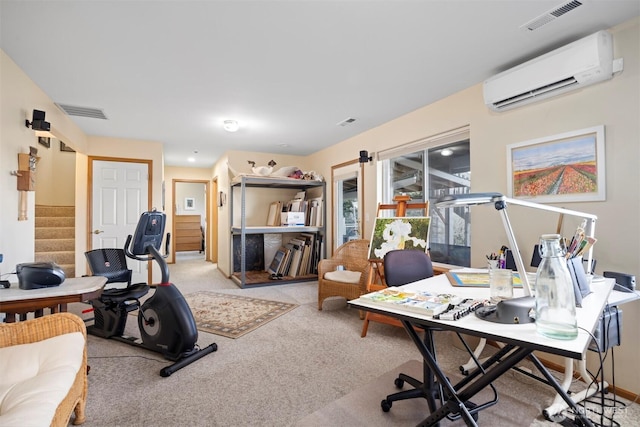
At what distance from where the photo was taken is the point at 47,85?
2832 millimetres

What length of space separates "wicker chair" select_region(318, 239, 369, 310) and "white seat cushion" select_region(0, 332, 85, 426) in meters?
2.37

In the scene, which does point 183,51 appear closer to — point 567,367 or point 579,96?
point 579,96

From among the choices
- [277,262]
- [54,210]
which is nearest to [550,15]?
[277,262]

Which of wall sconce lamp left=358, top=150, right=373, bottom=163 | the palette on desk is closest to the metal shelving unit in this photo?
wall sconce lamp left=358, top=150, right=373, bottom=163

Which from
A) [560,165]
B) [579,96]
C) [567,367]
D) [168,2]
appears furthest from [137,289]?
[579,96]

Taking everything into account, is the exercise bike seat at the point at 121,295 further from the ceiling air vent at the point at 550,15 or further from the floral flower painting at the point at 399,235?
the ceiling air vent at the point at 550,15

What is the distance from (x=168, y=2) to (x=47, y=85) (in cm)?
199

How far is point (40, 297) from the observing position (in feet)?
6.18

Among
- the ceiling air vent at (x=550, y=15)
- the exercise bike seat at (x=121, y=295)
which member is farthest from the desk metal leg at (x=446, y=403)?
the exercise bike seat at (x=121, y=295)

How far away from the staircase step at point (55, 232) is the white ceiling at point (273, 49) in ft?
8.31

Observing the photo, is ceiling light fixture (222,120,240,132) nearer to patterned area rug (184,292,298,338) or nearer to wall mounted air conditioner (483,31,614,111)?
patterned area rug (184,292,298,338)

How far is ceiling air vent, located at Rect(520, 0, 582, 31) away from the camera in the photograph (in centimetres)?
176

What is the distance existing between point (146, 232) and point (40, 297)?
2.48 ft

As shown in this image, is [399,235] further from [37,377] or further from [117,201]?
[117,201]
